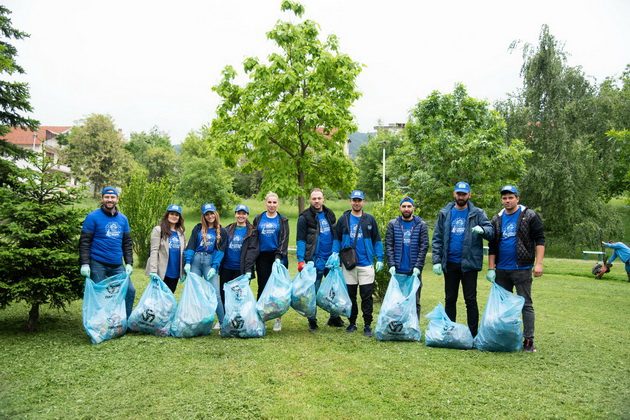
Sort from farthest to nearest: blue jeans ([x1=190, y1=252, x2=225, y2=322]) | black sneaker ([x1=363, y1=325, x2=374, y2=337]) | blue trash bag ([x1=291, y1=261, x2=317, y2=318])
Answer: blue jeans ([x1=190, y1=252, x2=225, y2=322]) → black sneaker ([x1=363, y1=325, x2=374, y2=337]) → blue trash bag ([x1=291, y1=261, x2=317, y2=318])

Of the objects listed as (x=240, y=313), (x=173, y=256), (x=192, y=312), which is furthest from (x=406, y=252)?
(x=173, y=256)

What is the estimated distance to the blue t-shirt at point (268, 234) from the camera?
5895mm

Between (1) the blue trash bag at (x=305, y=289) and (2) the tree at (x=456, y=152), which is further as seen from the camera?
(2) the tree at (x=456, y=152)

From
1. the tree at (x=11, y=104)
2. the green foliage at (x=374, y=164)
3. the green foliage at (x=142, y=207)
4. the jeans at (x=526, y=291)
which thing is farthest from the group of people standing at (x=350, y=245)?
the green foliage at (x=374, y=164)

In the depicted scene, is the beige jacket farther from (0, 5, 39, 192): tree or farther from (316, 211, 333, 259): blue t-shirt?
(0, 5, 39, 192): tree

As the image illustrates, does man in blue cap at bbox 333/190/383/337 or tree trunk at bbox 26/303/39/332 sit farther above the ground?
man in blue cap at bbox 333/190/383/337

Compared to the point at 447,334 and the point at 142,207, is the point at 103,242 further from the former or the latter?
the point at 142,207

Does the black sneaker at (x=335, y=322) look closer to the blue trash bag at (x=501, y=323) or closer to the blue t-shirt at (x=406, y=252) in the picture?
the blue t-shirt at (x=406, y=252)

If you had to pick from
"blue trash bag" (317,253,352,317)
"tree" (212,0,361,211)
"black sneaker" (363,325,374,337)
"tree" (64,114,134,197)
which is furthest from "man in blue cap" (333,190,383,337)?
"tree" (64,114,134,197)

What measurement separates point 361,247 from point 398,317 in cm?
101

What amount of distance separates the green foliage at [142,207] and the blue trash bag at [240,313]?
7.75 m

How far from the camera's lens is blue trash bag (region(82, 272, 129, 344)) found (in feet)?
17.0

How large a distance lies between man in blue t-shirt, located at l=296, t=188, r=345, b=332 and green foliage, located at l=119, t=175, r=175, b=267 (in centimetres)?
773

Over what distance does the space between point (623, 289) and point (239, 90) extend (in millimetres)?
12733
